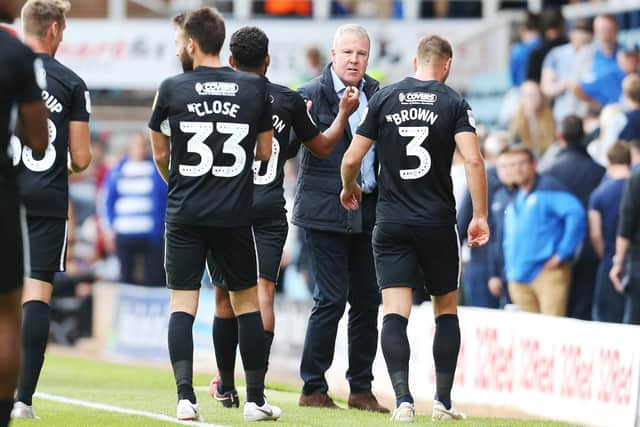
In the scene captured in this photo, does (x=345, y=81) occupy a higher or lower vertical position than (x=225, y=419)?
higher

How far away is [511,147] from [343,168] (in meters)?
5.60

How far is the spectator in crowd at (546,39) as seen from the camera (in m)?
18.7

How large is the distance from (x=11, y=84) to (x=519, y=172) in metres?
8.68

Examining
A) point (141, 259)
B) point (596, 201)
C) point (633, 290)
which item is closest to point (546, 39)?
point (596, 201)

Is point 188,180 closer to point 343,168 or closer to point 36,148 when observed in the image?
point 343,168

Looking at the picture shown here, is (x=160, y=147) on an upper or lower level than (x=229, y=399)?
upper

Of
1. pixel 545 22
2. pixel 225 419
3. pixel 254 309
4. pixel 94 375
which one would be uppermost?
pixel 545 22

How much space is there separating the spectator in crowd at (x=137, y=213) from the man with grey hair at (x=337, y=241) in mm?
9202

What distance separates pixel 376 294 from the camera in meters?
10.4

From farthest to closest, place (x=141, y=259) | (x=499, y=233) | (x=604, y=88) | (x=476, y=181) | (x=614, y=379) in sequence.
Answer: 1. (x=141, y=259)
2. (x=604, y=88)
3. (x=499, y=233)
4. (x=614, y=379)
5. (x=476, y=181)

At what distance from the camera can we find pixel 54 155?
8.93 metres

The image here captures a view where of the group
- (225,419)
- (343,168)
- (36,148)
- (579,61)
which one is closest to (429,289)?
(343,168)

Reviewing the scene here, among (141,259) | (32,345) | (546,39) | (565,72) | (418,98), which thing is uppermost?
(546,39)

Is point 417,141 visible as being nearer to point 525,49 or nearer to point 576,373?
point 576,373
